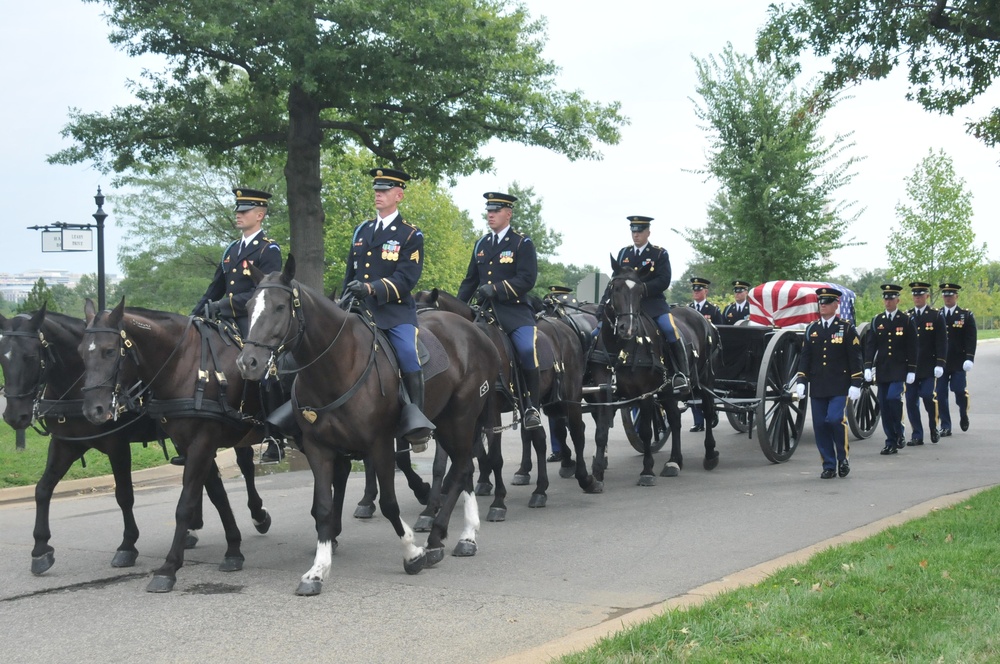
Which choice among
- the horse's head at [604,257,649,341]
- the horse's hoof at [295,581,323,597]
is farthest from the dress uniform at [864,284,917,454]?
the horse's hoof at [295,581,323,597]

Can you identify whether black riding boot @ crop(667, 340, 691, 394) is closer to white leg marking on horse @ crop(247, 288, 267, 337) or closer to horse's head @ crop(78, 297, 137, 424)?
white leg marking on horse @ crop(247, 288, 267, 337)

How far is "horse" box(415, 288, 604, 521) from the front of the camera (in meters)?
10.1

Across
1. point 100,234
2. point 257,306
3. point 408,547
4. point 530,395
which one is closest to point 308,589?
point 408,547

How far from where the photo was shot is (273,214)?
1847 inches

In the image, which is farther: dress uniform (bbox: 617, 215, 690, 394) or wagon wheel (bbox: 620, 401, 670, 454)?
wagon wheel (bbox: 620, 401, 670, 454)

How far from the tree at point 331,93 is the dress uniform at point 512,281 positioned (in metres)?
9.99

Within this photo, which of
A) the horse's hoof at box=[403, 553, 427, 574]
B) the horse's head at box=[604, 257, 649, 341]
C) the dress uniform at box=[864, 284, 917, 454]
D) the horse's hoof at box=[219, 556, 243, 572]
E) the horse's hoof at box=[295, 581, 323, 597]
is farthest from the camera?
the dress uniform at box=[864, 284, 917, 454]

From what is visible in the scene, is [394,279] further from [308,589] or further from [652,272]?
[652,272]

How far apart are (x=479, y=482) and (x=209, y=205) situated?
3856 cm

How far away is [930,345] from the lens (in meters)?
15.8

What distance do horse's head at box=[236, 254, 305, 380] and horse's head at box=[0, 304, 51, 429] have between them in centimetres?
186

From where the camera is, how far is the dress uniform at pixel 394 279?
7902 mm

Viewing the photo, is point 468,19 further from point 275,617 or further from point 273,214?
point 273,214

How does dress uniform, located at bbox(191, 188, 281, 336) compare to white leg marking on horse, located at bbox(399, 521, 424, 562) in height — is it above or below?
above
